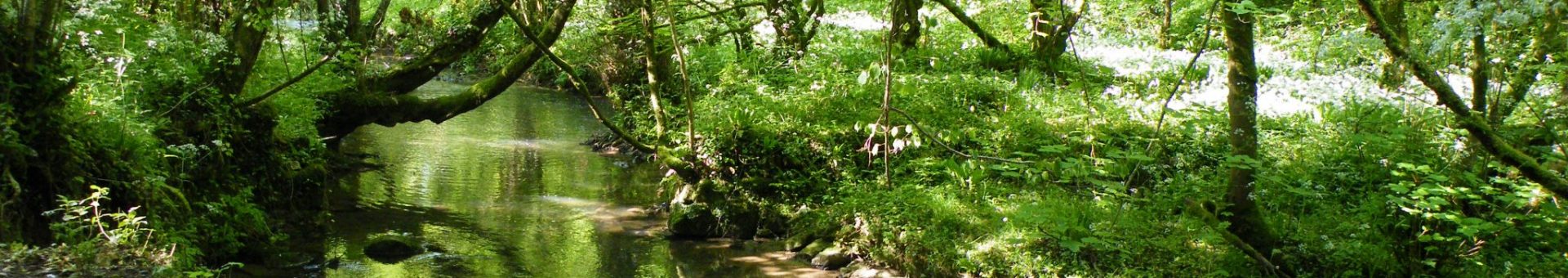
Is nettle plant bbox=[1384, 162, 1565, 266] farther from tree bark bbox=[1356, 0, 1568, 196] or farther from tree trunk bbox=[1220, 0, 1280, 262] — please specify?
tree trunk bbox=[1220, 0, 1280, 262]

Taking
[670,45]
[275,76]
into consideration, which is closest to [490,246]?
[275,76]

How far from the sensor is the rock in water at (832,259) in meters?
9.23

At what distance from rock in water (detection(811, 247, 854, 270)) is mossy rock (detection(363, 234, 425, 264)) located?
3.38m

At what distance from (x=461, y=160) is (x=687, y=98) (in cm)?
559

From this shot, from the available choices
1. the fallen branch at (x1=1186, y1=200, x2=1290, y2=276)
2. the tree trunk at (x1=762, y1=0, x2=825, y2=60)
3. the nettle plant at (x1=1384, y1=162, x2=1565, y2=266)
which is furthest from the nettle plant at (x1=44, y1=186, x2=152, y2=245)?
the tree trunk at (x1=762, y1=0, x2=825, y2=60)

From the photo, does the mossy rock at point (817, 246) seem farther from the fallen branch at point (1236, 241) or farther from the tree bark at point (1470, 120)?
the tree bark at point (1470, 120)

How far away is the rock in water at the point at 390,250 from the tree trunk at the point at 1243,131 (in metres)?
6.32

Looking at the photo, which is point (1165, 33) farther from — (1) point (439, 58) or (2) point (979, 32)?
(1) point (439, 58)

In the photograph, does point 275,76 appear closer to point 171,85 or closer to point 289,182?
point 289,182

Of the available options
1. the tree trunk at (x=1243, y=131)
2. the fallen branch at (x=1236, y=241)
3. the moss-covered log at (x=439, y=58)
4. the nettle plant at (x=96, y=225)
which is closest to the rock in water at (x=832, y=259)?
the fallen branch at (x=1236, y=241)

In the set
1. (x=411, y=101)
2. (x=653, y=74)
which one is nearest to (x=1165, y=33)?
(x=653, y=74)

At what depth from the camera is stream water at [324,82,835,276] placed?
8969mm

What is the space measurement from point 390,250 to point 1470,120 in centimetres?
763

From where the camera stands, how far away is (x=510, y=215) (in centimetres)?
1109
